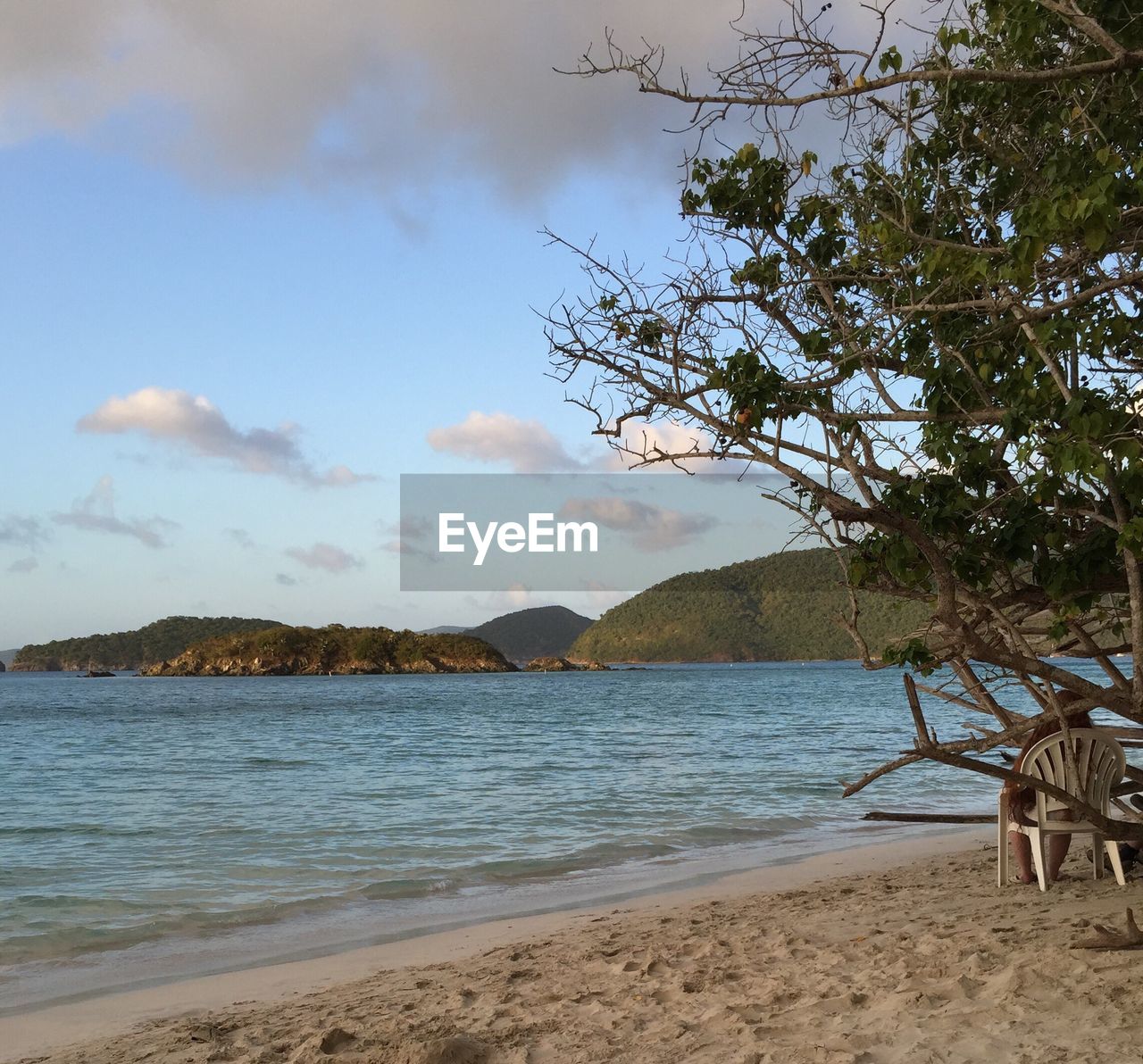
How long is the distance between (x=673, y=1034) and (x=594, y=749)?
18.6m

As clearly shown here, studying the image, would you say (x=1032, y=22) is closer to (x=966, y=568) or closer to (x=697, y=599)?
(x=966, y=568)

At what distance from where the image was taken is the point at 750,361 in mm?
4480

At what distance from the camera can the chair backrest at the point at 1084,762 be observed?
19.2 ft

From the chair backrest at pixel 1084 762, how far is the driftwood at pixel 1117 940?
1338 mm

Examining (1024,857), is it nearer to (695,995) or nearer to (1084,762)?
(1084,762)

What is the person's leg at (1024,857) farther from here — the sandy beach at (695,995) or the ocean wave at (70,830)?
the ocean wave at (70,830)

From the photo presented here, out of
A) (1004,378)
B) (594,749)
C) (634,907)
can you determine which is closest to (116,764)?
(594,749)

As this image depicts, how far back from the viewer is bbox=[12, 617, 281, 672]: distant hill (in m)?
110

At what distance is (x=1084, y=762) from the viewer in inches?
233

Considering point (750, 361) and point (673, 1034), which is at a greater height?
point (750, 361)

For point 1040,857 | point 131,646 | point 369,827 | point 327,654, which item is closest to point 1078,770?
point 1040,857

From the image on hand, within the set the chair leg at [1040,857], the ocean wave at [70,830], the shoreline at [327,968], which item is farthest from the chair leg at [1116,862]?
the ocean wave at [70,830]

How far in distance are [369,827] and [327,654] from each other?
287 feet

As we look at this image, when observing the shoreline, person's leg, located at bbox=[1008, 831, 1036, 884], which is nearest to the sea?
the shoreline
